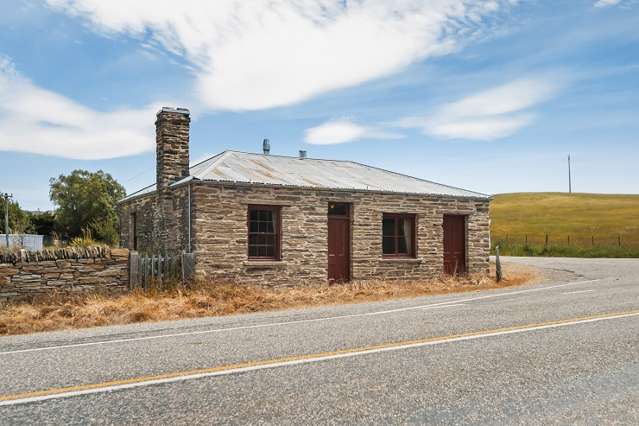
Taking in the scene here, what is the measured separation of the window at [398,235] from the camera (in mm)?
18594

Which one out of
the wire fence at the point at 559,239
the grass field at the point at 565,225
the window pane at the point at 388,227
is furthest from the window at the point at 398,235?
the wire fence at the point at 559,239

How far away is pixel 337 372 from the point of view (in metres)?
5.94

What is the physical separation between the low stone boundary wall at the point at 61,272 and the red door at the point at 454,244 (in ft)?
35.6

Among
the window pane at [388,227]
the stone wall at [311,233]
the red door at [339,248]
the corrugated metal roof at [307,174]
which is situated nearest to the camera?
the stone wall at [311,233]

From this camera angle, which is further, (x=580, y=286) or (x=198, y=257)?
(x=580, y=286)

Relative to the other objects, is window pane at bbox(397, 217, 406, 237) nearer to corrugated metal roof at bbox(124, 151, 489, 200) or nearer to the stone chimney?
corrugated metal roof at bbox(124, 151, 489, 200)

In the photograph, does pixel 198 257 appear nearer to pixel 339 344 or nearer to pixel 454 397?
pixel 339 344

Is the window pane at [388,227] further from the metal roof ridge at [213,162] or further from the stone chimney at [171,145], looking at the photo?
the stone chimney at [171,145]

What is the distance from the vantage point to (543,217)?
73625mm

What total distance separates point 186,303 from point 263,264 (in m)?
3.50

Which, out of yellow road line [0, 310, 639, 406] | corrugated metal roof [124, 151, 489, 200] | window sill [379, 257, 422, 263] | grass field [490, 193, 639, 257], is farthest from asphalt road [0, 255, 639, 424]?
grass field [490, 193, 639, 257]

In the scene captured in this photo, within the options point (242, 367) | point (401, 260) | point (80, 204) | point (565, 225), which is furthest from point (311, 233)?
point (565, 225)

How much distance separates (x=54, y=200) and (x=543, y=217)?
188 ft

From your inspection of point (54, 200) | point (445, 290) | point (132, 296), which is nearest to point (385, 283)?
point (445, 290)
